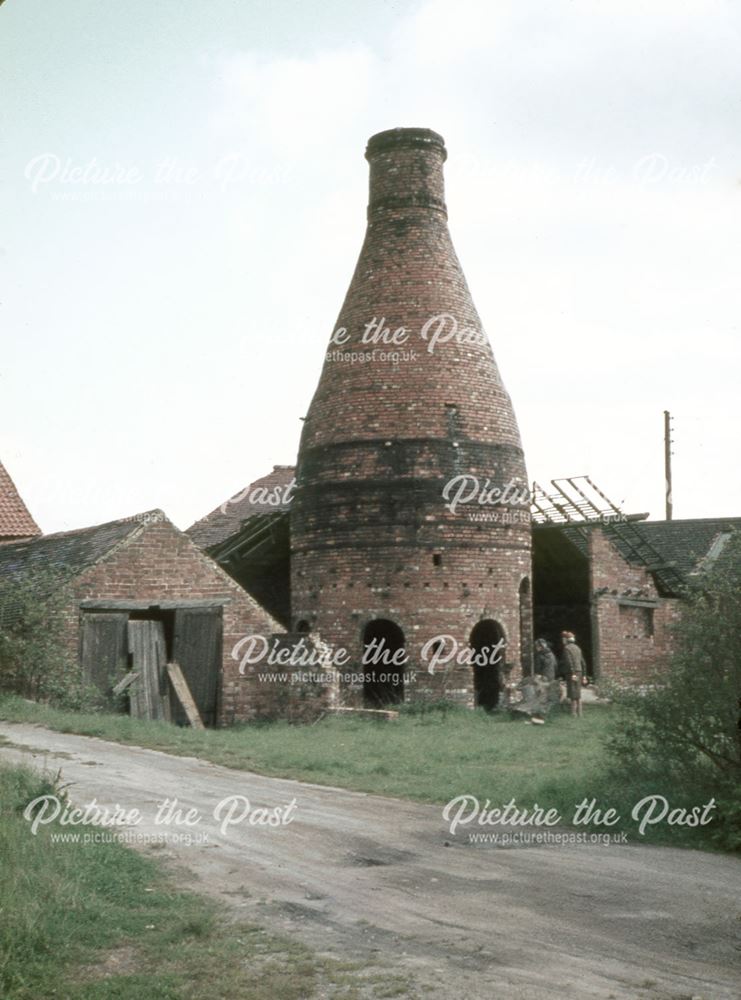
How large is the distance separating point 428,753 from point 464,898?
275 inches

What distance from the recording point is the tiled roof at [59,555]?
19.2 metres

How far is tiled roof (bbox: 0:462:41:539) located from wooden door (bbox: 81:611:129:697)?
11148 millimetres

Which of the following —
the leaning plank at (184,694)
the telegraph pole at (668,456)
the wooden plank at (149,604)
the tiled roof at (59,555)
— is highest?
the telegraph pole at (668,456)

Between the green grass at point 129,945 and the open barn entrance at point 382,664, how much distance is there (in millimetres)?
12980

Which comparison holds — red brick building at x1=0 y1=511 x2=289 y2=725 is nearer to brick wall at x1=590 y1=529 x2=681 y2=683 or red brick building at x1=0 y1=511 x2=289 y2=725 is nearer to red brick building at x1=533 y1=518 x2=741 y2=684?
red brick building at x1=533 y1=518 x2=741 y2=684

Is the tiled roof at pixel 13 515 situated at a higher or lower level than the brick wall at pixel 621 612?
higher

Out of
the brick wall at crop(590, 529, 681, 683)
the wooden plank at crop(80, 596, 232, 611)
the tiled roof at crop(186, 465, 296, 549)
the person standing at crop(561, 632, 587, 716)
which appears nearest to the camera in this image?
the wooden plank at crop(80, 596, 232, 611)

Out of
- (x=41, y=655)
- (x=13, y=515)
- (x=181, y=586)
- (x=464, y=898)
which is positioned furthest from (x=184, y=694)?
(x=13, y=515)

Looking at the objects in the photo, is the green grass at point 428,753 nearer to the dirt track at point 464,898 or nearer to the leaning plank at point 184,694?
the leaning plank at point 184,694

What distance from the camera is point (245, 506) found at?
3319cm

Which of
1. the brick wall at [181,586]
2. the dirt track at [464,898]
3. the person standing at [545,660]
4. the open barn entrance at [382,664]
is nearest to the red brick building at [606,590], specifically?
the person standing at [545,660]

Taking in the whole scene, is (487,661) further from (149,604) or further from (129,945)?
(129,945)

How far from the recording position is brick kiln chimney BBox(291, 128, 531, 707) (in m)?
20.4

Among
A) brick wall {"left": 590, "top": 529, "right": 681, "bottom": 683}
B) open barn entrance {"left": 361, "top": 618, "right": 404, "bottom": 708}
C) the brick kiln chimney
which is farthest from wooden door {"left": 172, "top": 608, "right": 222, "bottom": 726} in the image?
brick wall {"left": 590, "top": 529, "right": 681, "bottom": 683}
